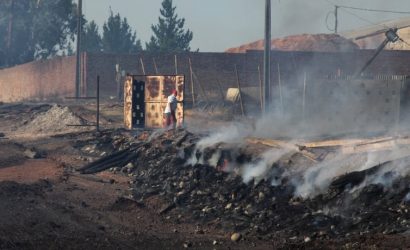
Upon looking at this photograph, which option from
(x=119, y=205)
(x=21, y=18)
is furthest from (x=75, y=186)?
(x=21, y=18)

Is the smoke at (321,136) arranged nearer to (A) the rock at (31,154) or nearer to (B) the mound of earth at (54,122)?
(A) the rock at (31,154)

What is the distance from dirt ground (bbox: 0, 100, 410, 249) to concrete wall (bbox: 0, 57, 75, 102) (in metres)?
23.4

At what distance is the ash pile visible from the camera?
32.6ft

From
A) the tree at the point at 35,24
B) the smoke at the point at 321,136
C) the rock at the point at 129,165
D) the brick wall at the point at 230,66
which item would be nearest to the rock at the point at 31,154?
the rock at the point at 129,165

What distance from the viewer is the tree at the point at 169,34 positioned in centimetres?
5525

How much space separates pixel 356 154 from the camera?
13.3 metres

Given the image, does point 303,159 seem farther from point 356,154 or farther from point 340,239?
point 340,239

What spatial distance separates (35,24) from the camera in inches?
2103

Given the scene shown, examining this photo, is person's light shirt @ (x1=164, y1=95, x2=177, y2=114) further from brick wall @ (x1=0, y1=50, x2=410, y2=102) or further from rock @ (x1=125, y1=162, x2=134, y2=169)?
brick wall @ (x1=0, y1=50, x2=410, y2=102)

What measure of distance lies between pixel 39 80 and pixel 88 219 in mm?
37151

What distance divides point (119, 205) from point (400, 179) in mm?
5030

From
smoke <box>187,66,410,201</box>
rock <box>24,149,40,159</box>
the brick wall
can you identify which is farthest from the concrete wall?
rock <box>24,149,40,159</box>

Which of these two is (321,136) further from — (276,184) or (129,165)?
(129,165)

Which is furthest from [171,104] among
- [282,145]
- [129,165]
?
[282,145]
